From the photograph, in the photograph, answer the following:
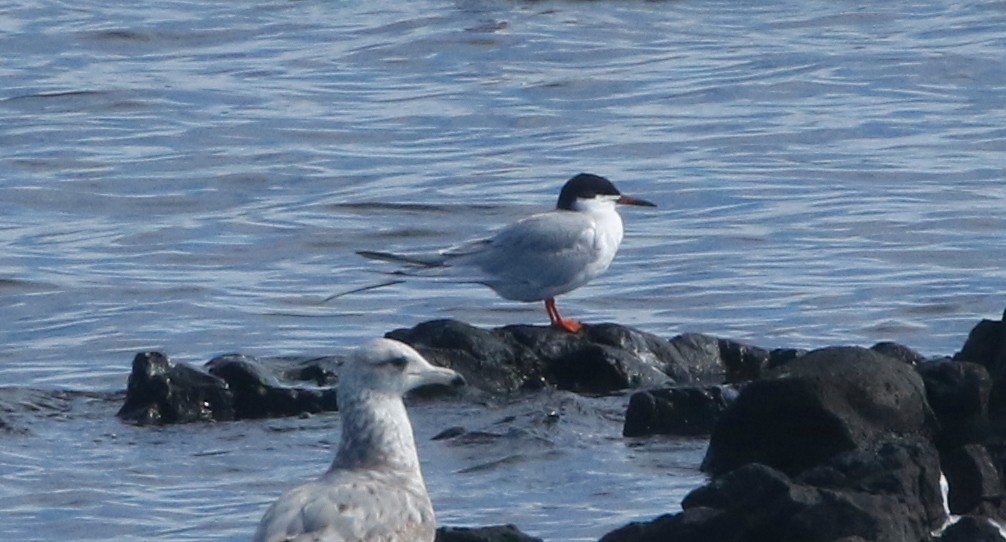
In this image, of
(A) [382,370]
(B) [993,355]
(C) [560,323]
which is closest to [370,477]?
(A) [382,370]

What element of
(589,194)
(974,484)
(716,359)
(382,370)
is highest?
(382,370)

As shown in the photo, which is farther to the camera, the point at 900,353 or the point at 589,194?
the point at 589,194

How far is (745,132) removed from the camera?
18.2 m

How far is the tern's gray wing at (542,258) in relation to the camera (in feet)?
36.5

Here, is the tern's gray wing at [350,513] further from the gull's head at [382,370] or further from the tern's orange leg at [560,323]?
the tern's orange leg at [560,323]

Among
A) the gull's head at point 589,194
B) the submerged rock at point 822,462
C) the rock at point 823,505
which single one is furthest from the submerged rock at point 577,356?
the rock at point 823,505

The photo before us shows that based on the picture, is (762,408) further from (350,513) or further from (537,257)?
(537,257)

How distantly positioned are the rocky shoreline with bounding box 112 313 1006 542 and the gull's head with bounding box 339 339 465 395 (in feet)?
1.59

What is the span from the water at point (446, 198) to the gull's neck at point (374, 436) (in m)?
1.19

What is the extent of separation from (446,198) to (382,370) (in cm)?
934

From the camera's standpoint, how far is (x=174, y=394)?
9.66 metres

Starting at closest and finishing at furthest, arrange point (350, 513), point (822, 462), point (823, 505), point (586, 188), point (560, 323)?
point (350, 513) → point (823, 505) → point (822, 462) → point (560, 323) → point (586, 188)

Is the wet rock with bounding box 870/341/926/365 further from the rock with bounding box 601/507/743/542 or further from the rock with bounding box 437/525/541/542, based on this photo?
the rock with bounding box 437/525/541/542

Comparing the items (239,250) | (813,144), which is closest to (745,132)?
(813,144)
